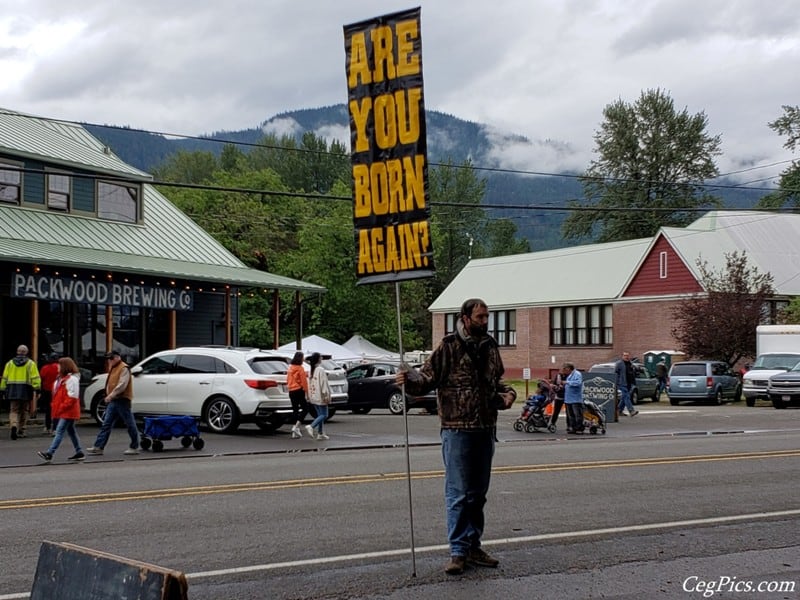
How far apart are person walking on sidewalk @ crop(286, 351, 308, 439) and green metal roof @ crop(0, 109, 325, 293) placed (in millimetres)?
7183

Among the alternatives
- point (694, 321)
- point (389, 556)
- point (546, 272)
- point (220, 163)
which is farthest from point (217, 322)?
point (220, 163)

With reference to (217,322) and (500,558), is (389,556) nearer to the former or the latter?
(500,558)

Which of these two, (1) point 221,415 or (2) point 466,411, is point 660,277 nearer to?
(1) point 221,415

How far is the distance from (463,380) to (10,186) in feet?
75.7

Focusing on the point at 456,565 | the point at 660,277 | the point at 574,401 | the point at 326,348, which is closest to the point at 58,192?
the point at 574,401

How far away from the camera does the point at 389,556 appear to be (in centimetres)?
808

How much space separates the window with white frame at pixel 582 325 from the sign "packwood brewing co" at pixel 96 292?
30012mm

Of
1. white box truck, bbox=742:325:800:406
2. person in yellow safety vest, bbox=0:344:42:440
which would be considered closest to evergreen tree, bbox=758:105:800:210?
white box truck, bbox=742:325:800:406

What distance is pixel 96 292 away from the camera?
26000 mm

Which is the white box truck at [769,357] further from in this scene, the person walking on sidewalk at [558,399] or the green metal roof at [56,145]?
the green metal roof at [56,145]

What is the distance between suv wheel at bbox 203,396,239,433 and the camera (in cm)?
2100

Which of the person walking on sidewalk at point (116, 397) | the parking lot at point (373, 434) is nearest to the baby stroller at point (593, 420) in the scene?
the parking lot at point (373, 434)

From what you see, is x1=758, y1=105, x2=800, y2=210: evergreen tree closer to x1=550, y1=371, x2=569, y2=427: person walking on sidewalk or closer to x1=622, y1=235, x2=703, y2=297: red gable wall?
x1=622, y1=235, x2=703, y2=297: red gable wall

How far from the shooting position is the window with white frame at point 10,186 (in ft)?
89.7
